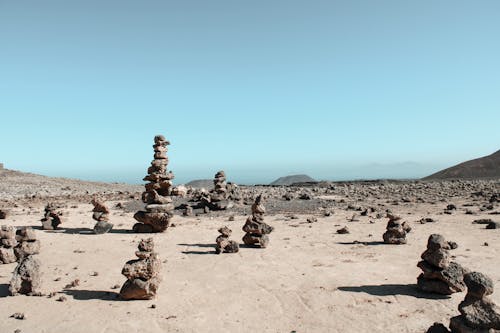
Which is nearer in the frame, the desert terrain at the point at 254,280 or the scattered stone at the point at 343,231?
the desert terrain at the point at 254,280

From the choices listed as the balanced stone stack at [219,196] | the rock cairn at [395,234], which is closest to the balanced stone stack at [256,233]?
the rock cairn at [395,234]

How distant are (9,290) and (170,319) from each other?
5.57 m

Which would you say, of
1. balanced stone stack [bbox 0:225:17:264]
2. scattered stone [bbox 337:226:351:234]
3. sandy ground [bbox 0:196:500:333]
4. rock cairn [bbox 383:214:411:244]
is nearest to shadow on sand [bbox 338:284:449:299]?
sandy ground [bbox 0:196:500:333]

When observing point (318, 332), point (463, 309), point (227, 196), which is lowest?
point (318, 332)

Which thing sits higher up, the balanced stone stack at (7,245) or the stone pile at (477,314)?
the balanced stone stack at (7,245)

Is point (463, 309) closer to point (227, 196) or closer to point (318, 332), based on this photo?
point (318, 332)

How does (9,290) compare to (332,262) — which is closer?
(9,290)

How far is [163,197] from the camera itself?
2383 centimetres

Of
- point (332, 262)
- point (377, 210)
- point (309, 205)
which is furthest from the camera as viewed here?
point (309, 205)

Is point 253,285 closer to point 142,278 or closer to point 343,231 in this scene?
point 142,278

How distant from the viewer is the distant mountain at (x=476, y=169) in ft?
258

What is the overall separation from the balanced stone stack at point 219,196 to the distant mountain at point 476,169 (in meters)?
61.5

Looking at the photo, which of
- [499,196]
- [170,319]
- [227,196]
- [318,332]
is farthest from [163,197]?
[499,196]

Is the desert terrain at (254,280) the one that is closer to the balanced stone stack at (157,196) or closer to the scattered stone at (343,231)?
the scattered stone at (343,231)
